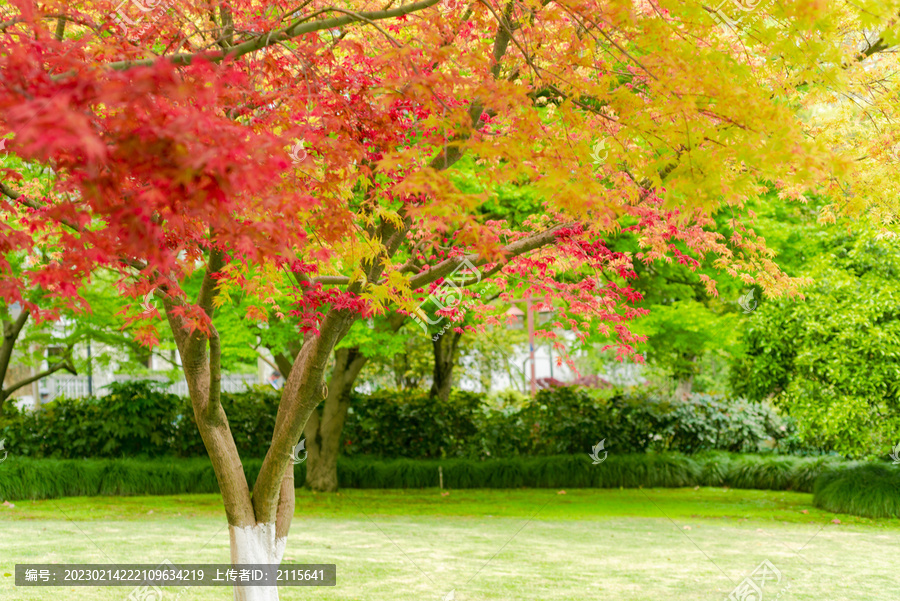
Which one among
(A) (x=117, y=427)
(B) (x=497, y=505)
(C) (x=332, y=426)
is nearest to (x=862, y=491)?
(B) (x=497, y=505)

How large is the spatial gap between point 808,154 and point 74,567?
7.33m

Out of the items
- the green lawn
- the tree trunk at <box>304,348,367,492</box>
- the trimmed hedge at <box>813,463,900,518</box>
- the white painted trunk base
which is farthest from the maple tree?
the tree trunk at <box>304,348,367,492</box>

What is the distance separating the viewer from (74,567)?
7.64 metres

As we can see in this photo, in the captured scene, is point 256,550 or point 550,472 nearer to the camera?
point 256,550

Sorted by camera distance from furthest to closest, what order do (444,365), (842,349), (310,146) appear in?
(444,365) < (842,349) < (310,146)

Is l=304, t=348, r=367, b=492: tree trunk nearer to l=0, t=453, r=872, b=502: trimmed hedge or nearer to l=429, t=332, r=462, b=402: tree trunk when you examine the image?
l=0, t=453, r=872, b=502: trimmed hedge

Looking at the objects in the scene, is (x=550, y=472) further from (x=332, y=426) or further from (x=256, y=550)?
(x=256, y=550)

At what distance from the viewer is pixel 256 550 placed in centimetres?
561

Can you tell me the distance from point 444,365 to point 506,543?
7.09 meters

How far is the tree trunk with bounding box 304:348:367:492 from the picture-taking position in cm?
1331

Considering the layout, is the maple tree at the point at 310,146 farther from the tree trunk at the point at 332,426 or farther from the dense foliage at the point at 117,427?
the dense foliage at the point at 117,427

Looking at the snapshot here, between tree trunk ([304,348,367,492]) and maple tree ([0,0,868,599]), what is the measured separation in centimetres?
709

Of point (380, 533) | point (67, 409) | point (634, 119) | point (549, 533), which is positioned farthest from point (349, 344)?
point (634, 119)

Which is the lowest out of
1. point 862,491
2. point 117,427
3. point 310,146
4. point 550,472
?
point 862,491
